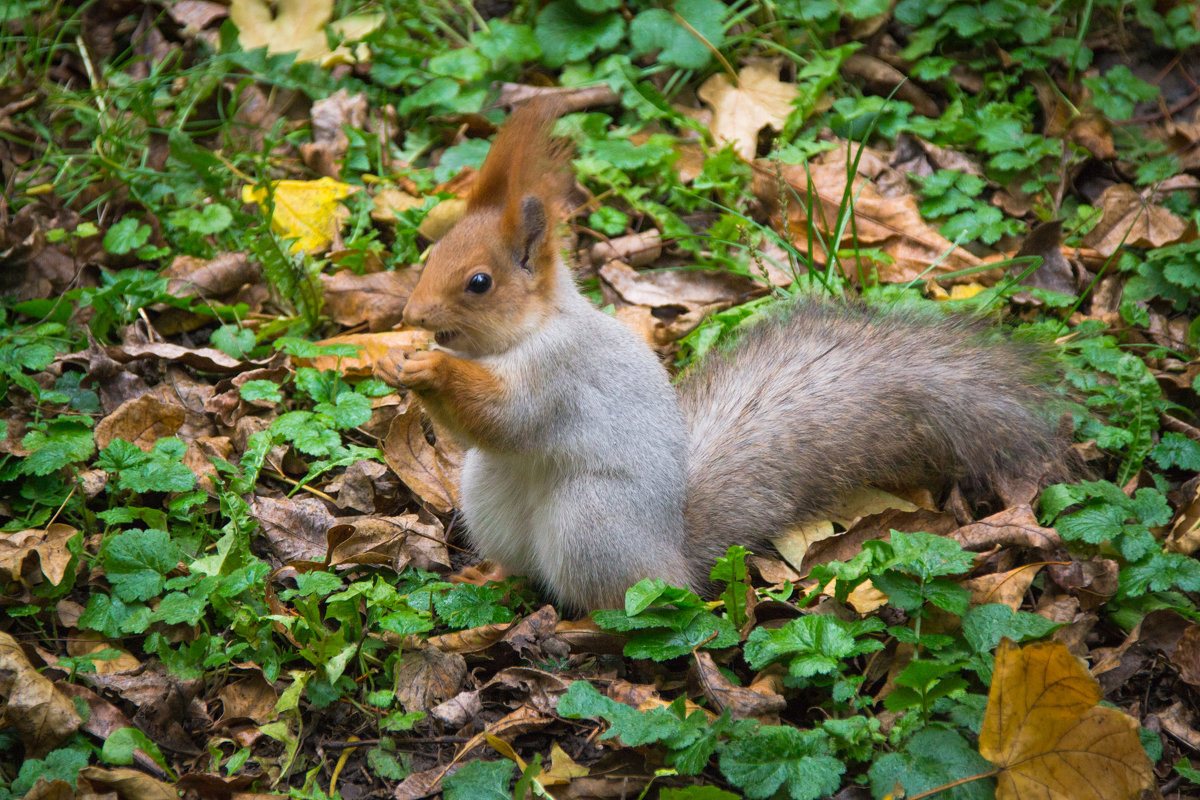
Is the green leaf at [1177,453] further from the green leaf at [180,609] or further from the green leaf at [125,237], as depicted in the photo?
the green leaf at [125,237]

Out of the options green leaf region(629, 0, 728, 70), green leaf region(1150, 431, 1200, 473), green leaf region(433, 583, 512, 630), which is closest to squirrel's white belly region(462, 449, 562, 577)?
green leaf region(433, 583, 512, 630)

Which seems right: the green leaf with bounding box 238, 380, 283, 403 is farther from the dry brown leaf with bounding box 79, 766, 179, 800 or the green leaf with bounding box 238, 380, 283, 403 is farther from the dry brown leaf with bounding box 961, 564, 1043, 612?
the dry brown leaf with bounding box 961, 564, 1043, 612

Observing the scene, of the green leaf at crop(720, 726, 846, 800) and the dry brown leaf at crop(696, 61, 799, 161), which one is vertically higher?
the dry brown leaf at crop(696, 61, 799, 161)

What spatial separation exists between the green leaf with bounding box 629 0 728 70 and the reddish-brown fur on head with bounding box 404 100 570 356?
173 centimetres

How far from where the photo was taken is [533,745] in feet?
6.55

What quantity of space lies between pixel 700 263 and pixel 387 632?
169 cm

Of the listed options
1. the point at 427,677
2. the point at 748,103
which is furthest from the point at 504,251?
the point at 748,103

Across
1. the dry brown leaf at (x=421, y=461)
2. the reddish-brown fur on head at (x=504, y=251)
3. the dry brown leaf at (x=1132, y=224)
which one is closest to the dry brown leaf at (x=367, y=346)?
the dry brown leaf at (x=421, y=461)

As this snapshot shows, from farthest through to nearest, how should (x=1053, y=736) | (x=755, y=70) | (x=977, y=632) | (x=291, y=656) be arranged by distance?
(x=755, y=70), (x=291, y=656), (x=977, y=632), (x=1053, y=736)

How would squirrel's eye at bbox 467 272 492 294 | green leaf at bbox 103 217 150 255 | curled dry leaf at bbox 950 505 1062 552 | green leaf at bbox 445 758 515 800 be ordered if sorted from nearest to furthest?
green leaf at bbox 445 758 515 800
squirrel's eye at bbox 467 272 492 294
curled dry leaf at bbox 950 505 1062 552
green leaf at bbox 103 217 150 255

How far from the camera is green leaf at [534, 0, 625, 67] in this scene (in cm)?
383

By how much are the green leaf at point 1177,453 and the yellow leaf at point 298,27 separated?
3240 millimetres

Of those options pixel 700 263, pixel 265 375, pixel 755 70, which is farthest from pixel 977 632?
pixel 755 70

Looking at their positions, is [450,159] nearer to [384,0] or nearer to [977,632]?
[384,0]
